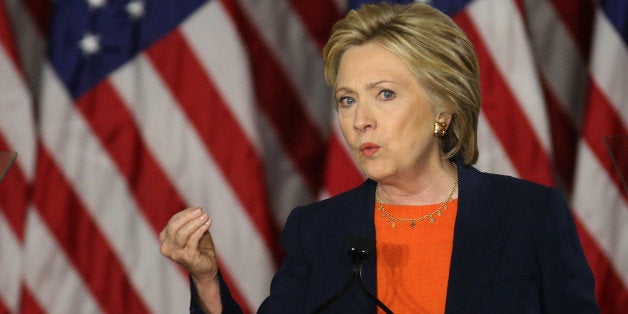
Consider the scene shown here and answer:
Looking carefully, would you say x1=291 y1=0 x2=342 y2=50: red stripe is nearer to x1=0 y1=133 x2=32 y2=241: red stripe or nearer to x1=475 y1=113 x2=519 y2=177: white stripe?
x1=475 y1=113 x2=519 y2=177: white stripe

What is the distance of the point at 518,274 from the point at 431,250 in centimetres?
18

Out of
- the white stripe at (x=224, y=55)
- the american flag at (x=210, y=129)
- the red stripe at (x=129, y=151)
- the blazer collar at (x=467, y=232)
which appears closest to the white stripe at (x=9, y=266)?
the american flag at (x=210, y=129)

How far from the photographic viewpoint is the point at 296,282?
1685mm

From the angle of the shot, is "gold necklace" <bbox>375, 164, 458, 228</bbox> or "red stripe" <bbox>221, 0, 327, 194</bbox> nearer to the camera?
"gold necklace" <bbox>375, 164, 458, 228</bbox>

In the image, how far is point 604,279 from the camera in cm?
272

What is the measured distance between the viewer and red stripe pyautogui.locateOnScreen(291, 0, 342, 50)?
2709mm

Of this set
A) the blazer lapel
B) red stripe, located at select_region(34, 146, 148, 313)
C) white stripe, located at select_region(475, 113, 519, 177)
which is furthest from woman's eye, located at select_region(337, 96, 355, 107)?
red stripe, located at select_region(34, 146, 148, 313)

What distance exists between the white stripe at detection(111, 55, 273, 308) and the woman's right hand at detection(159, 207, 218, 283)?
106 centimetres

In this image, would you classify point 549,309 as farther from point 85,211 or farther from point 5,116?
point 5,116

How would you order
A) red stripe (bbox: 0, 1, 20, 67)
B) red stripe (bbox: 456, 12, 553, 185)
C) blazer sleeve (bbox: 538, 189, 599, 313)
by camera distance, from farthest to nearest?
red stripe (bbox: 456, 12, 553, 185)
red stripe (bbox: 0, 1, 20, 67)
blazer sleeve (bbox: 538, 189, 599, 313)

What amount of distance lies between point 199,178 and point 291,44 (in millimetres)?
494

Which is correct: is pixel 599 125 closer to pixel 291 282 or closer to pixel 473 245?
pixel 473 245

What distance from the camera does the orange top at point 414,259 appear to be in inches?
63.2

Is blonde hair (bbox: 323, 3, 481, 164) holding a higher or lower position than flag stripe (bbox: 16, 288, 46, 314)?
higher
